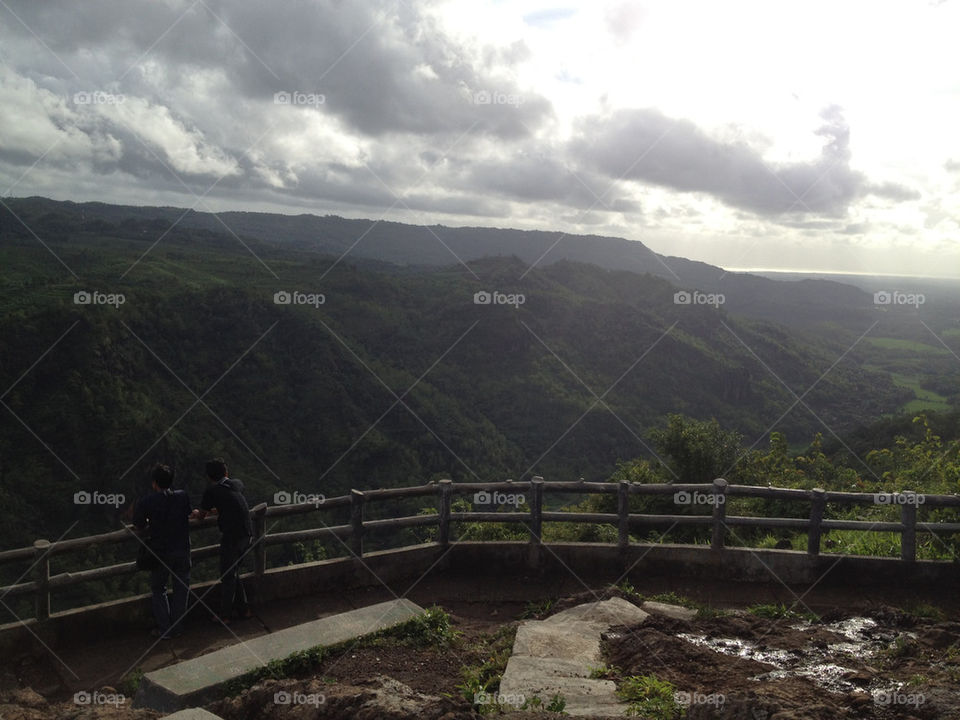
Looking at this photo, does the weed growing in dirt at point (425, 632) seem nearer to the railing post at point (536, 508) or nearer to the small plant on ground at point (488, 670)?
the small plant on ground at point (488, 670)

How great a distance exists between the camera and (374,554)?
25.1 ft

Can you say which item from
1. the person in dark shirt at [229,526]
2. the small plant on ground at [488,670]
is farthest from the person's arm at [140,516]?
the small plant on ground at [488,670]

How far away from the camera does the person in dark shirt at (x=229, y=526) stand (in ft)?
21.2

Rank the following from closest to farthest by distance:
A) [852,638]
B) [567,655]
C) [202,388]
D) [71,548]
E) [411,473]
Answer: [567,655] → [852,638] → [71,548] → [411,473] → [202,388]

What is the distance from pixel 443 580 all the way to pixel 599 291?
138m

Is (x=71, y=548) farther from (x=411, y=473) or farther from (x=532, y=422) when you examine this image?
(x=532, y=422)

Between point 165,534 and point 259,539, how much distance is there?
0.95 meters

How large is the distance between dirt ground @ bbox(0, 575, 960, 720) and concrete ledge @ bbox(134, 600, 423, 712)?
0.20 m

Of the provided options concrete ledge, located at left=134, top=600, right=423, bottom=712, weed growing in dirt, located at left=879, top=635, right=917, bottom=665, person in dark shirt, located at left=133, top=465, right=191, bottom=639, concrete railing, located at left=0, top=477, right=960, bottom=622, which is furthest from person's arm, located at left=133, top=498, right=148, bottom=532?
weed growing in dirt, located at left=879, top=635, right=917, bottom=665

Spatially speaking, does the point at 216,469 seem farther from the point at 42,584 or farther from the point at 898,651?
the point at 898,651

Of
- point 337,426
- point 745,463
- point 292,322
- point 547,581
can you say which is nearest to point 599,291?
point 292,322

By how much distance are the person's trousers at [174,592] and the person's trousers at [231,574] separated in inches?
12.8

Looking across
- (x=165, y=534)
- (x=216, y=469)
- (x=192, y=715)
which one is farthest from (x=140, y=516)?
(x=192, y=715)

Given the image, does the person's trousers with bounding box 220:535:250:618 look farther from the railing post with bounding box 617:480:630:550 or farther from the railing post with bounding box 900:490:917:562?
the railing post with bounding box 900:490:917:562
